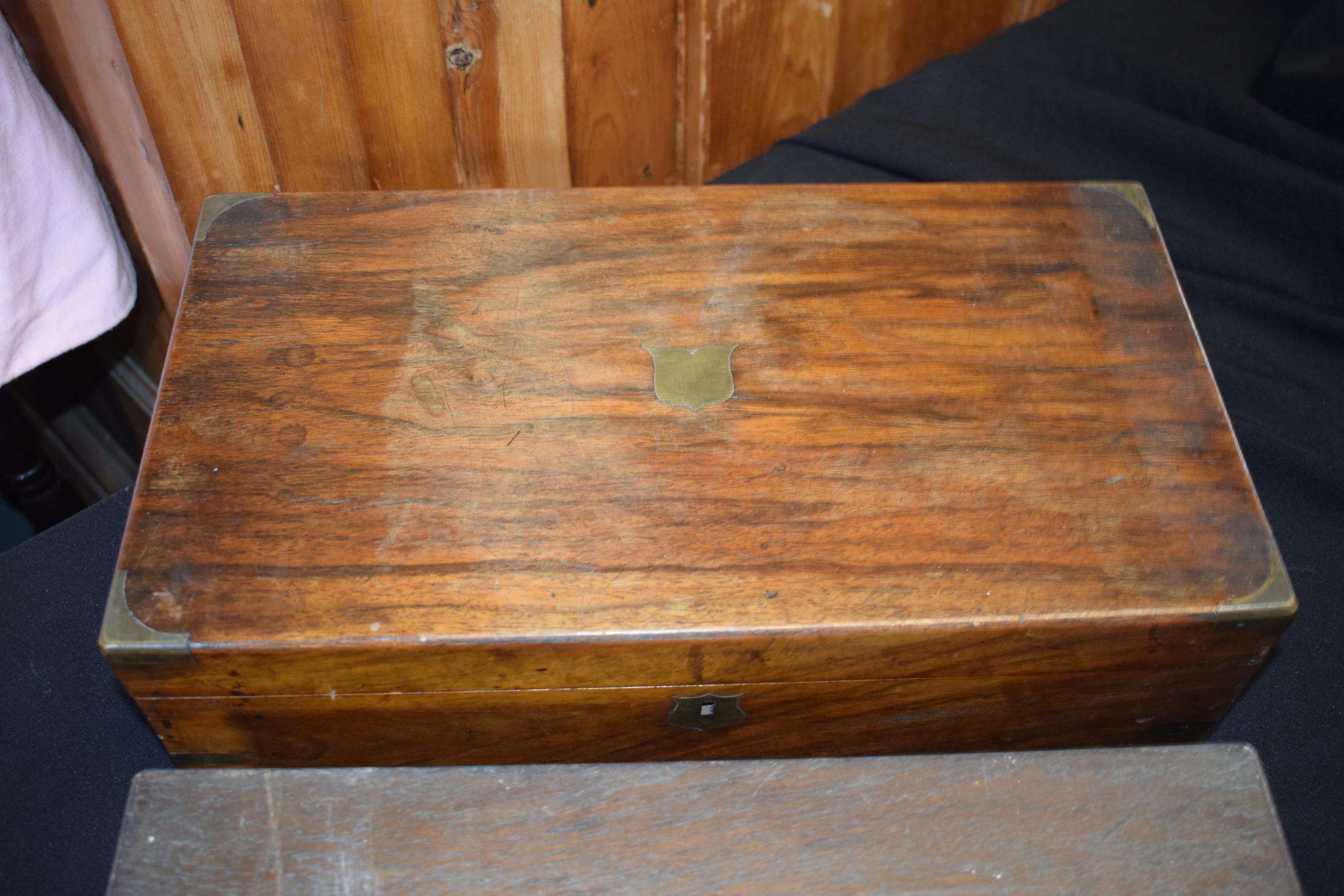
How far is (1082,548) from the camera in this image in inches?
34.9

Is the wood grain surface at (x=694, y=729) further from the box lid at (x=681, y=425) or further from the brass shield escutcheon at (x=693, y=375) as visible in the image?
the brass shield escutcheon at (x=693, y=375)

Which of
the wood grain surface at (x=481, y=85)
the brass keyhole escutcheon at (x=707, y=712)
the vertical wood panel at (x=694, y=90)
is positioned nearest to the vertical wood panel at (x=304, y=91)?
the wood grain surface at (x=481, y=85)

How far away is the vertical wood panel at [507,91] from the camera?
1182 millimetres

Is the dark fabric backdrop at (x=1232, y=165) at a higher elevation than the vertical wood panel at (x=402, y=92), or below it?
below

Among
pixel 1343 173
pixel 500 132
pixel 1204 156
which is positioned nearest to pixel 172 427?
pixel 500 132

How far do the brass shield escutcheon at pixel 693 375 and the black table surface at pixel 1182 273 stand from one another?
52cm

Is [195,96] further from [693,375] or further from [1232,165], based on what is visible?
[1232,165]

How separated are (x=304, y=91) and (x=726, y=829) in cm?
85

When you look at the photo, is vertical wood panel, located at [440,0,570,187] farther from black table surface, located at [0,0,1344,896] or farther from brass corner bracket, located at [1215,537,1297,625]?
brass corner bracket, located at [1215,537,1297,625]

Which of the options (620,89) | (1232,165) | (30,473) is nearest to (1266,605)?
(1232,165)

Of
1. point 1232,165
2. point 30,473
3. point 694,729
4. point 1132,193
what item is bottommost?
point 30,473

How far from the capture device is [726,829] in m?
0.68

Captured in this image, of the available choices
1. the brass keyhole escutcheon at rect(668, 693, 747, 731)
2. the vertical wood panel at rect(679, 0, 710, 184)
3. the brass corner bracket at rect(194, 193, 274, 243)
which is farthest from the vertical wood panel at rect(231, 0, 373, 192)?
the brass keyhole escutcheon at rect(668, 693, 747, 731)

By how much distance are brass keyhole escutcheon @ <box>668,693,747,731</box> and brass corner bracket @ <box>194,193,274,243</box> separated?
0.62 m
